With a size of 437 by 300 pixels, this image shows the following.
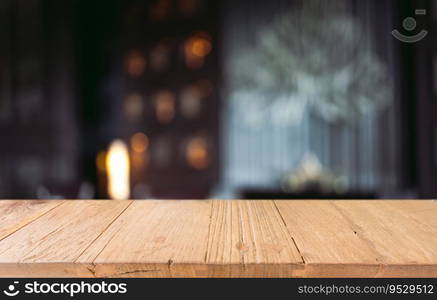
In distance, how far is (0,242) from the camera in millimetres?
628

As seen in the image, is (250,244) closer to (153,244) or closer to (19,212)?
(153,244)

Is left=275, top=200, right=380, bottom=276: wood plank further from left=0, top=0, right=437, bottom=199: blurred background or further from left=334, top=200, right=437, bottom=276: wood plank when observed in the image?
left=0, top=0, right=437, bottom=199: blurred background

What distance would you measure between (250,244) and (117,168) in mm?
4563

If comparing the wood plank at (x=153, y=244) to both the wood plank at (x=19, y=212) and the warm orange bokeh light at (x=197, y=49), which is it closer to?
the wood plank at (x=19, y=212)

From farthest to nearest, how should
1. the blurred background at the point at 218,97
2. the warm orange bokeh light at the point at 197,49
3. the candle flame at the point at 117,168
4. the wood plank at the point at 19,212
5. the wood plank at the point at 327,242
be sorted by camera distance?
the warm orange bokeh light at the point at 197,49
the candle flame at the point at 117,168
the blurred background at the point at 218,97
the wood plank at the point at 19,212
the wood plank at the point at 327,242

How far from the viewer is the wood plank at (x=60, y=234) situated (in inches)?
22.1

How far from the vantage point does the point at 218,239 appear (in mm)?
638

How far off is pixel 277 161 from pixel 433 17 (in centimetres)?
198

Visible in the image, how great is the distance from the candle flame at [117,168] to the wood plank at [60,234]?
4.21 m

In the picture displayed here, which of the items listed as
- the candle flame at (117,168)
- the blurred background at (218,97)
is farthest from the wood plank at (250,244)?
the candle flame at (117,168)

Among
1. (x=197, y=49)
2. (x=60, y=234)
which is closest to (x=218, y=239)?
(x=60, y=234)

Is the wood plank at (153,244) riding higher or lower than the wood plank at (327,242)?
higher

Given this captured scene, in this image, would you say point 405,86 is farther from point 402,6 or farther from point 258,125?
point 258,125

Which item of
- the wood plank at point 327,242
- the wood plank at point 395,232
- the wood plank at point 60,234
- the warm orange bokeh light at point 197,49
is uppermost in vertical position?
the warm orange bokeh light at point 197,49
